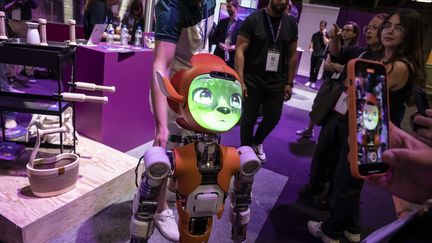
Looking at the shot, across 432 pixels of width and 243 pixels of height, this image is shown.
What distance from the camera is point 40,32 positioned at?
1.94 m

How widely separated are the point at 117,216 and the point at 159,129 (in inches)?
37.2

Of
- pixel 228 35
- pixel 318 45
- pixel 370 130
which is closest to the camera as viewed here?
pixel 370 130

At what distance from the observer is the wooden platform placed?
4.46ft

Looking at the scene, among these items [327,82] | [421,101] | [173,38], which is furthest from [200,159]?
[327,82]

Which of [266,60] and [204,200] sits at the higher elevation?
[266,60]

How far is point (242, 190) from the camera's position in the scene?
1090 millimetres

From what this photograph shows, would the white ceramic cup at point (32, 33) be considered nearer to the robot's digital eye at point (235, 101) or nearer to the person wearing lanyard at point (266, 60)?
the person wearing lanyard at point (266, 60)

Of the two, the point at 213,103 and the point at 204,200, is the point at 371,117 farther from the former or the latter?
the point at 204,200

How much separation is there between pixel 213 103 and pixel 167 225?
3.13ft

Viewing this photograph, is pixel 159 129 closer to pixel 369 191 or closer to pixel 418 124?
pixel 418 124

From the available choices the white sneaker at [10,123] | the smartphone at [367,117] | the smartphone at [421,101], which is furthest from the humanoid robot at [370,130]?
the white sneaker at [10,123]

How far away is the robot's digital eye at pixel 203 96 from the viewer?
88 centimetres

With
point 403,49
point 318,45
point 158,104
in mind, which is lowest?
point 158,104

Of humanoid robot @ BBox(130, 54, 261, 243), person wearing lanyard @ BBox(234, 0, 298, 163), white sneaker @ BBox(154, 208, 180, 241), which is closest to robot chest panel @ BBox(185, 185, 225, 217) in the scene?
humanoid robot @ BBox(130, 54, 261, 243)
